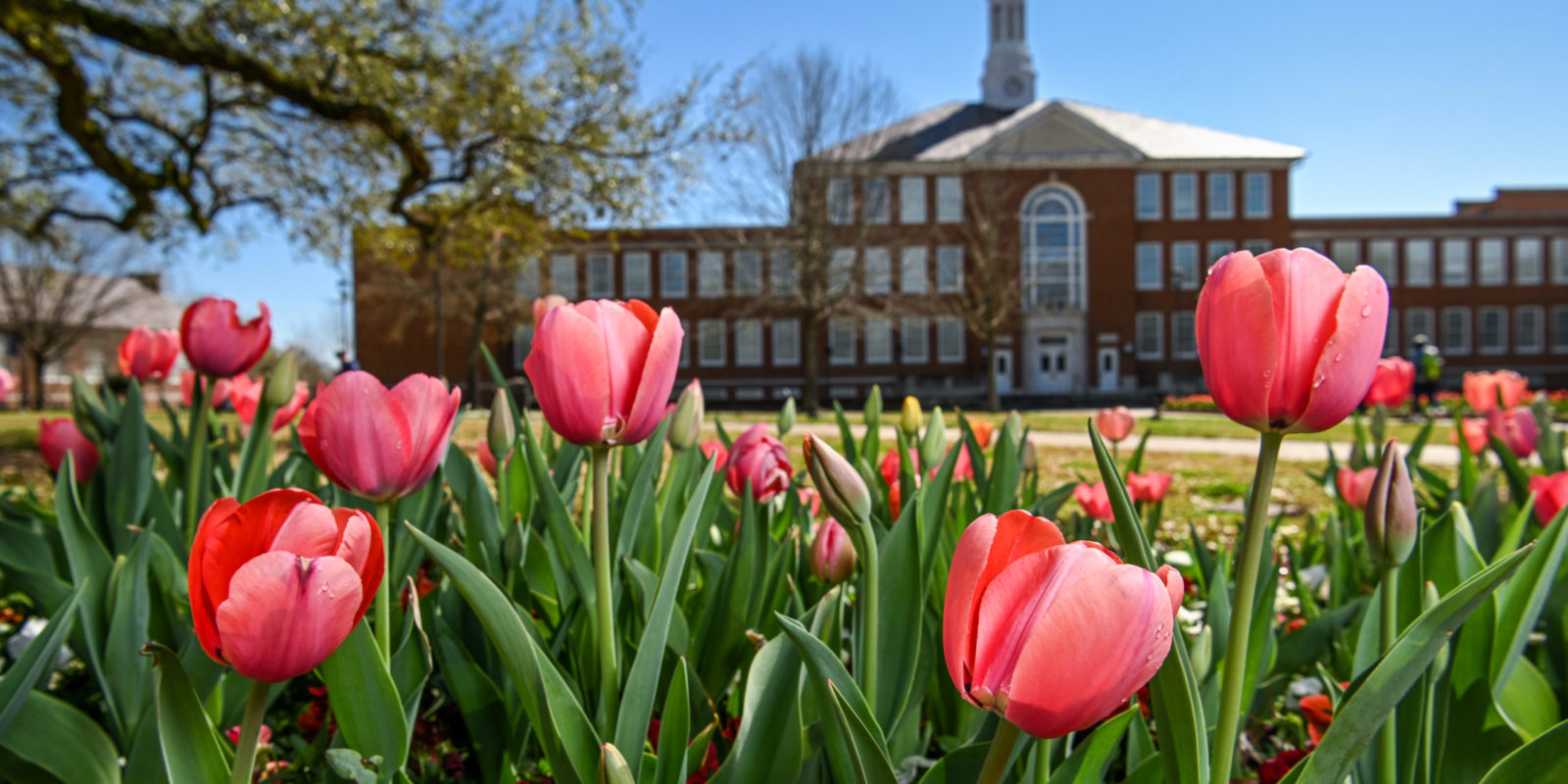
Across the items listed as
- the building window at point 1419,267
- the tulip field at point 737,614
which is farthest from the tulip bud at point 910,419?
the building window at point 1419,267

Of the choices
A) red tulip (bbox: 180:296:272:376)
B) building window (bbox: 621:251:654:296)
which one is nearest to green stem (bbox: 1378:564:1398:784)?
red tulip (bbox: 180:296:272:376)

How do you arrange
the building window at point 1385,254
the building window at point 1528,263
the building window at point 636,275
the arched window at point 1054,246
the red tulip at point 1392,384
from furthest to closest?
the building window at point 1528,263 → the building window at point 1385,254 → the building window at point 636,275 → the arched window at point 1054,246 → the red tulip at point 1392,384

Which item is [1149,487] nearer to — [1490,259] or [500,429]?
[500,429]

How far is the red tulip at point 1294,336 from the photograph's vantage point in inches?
24.1

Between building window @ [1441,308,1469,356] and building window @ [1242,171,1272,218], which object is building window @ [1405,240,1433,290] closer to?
building window @ [1441,308,1469,356]

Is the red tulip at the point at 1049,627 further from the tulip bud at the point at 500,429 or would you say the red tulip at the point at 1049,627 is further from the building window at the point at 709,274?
the building window at the point at 709,274

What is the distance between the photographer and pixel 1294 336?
0.62 metres

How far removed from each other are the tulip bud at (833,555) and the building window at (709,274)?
31715mm

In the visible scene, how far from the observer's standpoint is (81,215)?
34.1ft

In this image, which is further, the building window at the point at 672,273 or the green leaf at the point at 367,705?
the building window at the point at 672,273

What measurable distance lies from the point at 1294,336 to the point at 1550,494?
1292 millimetres

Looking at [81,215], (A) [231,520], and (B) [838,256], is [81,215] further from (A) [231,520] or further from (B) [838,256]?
(B) [838,256]

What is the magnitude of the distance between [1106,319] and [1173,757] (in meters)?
33.6

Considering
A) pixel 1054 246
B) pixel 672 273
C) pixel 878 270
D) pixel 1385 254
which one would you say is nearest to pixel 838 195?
pixel 878 270
